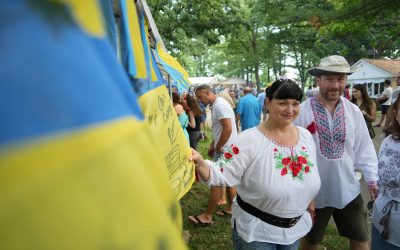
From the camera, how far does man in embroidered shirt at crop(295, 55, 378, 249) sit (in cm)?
284

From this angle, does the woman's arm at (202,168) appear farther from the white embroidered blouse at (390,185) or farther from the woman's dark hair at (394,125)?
the woman's dark hair at (394,125)

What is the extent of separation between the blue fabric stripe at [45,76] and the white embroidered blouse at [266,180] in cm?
181

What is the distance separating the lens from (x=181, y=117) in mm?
5141

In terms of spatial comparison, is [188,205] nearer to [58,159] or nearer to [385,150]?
[385,150]

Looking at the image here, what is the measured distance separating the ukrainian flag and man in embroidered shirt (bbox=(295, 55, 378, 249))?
8.76ft

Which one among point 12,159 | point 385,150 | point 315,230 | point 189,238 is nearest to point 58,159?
point 12,159

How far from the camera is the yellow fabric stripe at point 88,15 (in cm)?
39

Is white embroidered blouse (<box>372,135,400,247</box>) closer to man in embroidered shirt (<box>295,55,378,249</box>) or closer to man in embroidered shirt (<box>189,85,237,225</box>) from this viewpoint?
man in embroidered shirt (<box>295,55,378,249</box>)

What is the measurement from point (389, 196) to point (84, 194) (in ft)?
8.28

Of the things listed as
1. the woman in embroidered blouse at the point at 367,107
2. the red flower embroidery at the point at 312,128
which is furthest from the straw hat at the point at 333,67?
the woman in embroidered blouse at the point at 367,107

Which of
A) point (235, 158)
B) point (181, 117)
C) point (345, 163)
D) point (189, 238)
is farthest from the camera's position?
point (181, 117)

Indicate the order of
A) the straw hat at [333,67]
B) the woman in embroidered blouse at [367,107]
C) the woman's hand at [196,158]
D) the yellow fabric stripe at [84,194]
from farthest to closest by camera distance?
the woman in embroidered blouse at [367,107] → the straw hat at [333,67] → the woman's hand at [196,158] → the yellow fabric stripe at [84,194]

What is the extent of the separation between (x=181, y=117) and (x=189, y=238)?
1768 millimetres

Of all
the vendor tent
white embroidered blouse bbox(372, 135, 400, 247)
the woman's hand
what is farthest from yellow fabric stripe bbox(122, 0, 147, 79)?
the vendor tent
